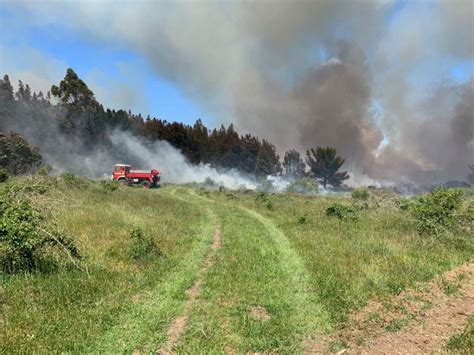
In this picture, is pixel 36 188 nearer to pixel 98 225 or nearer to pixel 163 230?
pixel 98 225

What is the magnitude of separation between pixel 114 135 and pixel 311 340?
78007mm

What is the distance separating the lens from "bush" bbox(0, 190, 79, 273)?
10445 millimetres

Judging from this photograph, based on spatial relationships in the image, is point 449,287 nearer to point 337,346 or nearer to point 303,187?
point 337,346

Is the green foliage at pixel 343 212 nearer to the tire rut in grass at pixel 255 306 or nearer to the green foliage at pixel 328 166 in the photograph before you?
the tire rut in grass at pixel 255 306

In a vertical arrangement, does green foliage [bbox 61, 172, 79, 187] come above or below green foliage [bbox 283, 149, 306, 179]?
below

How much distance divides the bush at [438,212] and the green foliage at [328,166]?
79.8 meters

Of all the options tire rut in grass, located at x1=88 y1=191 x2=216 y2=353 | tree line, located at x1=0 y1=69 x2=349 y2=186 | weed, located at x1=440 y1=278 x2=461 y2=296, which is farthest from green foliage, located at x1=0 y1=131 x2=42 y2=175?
weed, located at x1=440 y1=278 x2=461 y2=296

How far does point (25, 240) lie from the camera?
1046 cm

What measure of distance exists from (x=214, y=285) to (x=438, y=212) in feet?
40.5

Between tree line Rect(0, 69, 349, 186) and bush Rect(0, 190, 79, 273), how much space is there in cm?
5490

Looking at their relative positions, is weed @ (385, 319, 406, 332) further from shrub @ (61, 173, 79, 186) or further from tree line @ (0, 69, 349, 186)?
tree line @ (0, 69, 349, 186)

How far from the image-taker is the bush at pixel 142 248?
12.7 meters

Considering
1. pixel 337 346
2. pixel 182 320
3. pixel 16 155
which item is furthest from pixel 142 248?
pixel 16 155

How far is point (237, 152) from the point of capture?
102 metres
